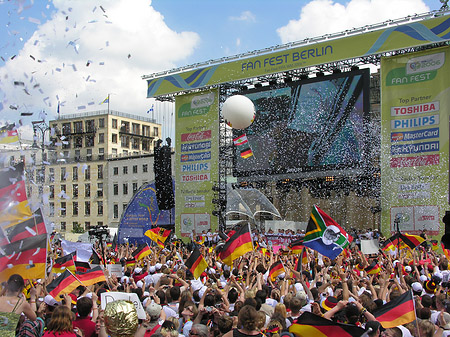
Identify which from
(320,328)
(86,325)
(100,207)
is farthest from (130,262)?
(100,207)

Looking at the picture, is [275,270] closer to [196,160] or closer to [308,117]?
[308,117]

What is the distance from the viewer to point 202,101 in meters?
29.6

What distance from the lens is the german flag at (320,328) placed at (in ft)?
12.9

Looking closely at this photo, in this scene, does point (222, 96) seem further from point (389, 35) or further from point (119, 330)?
point (119, 330)

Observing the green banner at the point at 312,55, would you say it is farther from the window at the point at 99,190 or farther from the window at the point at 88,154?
the window at the point at 88,154

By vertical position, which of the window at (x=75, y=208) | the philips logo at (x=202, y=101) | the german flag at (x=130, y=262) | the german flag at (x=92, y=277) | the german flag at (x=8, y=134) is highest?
→ the philips logo at (x=202, y=101)

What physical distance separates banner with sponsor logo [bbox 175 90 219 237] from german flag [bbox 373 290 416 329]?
76.2 ft

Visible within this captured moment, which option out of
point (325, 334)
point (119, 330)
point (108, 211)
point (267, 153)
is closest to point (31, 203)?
point (119, 330)

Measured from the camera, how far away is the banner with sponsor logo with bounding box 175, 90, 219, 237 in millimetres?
28781

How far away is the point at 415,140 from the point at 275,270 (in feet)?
51.5

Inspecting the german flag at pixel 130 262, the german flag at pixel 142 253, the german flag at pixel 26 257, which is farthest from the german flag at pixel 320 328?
the german flag at pixel 142 253

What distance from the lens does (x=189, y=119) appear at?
3022 cm

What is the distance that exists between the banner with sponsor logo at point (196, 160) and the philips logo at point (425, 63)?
34.0 ft

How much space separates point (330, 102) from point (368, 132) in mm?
2214
